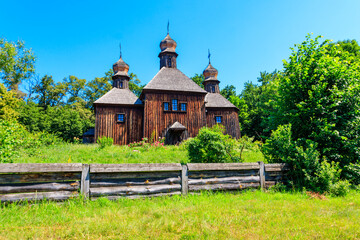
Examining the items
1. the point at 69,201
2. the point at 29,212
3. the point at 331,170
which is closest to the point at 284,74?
the point at 331,170

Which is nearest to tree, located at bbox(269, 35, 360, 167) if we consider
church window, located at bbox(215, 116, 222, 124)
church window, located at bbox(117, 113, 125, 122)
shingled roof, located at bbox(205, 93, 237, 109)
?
shingled roof, located at bbox(205, 93, 237, 109)

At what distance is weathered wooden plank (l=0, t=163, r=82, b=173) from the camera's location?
14.1 feet

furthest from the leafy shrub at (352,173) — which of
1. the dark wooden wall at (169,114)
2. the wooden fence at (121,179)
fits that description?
the dark wooden wall at (169,114)

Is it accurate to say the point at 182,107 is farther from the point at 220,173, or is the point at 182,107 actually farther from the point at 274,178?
the point at 220,173

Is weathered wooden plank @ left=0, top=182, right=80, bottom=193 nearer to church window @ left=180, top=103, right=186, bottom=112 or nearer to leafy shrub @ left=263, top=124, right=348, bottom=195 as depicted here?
leafy shrub @ left=263, top=124, right=348, bottom=195

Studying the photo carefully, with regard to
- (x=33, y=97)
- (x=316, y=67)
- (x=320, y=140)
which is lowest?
(x=320, y=140)

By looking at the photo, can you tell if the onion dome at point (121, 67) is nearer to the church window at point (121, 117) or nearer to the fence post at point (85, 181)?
the church window at point (121, 117)

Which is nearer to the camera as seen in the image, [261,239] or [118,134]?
[261,239]

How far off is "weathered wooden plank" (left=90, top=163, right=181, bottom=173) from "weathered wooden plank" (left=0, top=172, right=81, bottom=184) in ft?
1.59

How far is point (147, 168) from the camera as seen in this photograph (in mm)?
5402

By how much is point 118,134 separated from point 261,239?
19698mm

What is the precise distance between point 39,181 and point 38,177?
10cm

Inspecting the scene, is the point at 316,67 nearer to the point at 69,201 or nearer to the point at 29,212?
the point at 69,201

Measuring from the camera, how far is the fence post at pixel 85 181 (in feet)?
15.9
